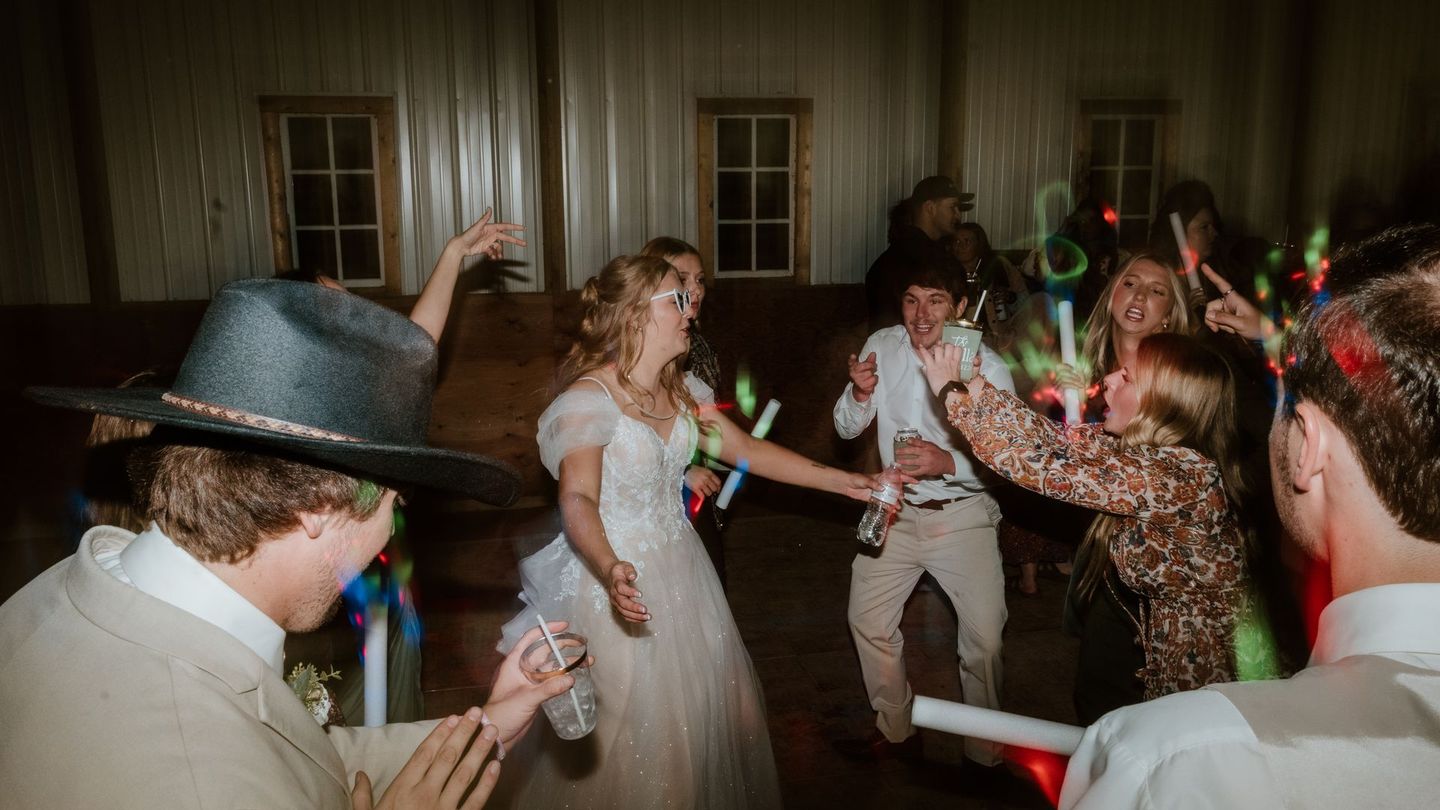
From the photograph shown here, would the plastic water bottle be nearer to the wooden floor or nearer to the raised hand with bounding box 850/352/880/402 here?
the raised hand with bounding box 850/352/880/402

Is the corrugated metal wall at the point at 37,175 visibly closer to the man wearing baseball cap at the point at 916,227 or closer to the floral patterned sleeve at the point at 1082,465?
the man wearing baseball cap at the point at 916,227

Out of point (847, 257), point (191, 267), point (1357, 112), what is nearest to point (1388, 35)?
point (1357, 112)

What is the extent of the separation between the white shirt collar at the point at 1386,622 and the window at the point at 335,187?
819cm

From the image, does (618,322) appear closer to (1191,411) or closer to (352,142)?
(1191,411)

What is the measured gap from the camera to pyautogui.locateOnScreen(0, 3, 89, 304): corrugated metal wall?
7199mm

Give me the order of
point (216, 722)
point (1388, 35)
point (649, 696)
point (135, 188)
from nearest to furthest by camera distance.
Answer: point (216, 722) < point (649, 696) < point (135, 188) < point (1388, 35)

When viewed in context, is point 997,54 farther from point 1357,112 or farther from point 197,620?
point 197,620

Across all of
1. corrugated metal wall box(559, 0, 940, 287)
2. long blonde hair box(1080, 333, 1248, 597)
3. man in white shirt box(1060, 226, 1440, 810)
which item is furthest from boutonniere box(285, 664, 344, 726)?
corrugated metal wall box(559, 0, 940, 287)

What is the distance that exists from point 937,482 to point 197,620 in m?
2.85

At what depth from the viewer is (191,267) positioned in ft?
25.6

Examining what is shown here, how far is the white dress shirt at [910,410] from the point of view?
11.8 ft

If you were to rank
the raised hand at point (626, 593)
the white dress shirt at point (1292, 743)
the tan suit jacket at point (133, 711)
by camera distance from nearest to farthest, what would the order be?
1. the white dress shirt at point (1292, 743)
2. the tan suit jacket at point (133, 711)
3. the raised hand at point (626, 593)

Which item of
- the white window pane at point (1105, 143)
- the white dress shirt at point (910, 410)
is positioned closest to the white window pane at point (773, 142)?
the white window pane at point (1105, 143)

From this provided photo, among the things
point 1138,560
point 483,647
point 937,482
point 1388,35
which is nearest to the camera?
point 1138,560
